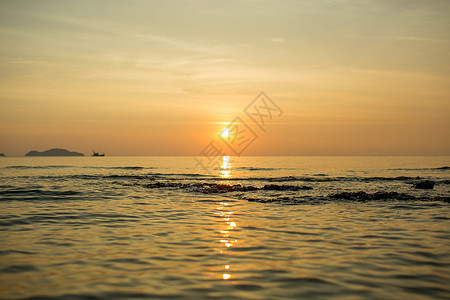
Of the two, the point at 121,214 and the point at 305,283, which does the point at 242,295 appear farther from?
the point at 121,214

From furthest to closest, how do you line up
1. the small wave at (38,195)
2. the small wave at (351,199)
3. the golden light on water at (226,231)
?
1. the small wave at (38,195)
2. the small wave at (351,199)
3. the golden light on water at (226,231)

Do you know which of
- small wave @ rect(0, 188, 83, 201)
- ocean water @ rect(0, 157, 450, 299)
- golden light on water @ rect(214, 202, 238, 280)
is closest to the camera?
ocean water @ rect(0, 157, 450, 299)

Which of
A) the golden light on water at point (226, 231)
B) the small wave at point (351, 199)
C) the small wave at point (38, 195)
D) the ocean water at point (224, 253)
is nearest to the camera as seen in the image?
the ocean water at point (224, 253)

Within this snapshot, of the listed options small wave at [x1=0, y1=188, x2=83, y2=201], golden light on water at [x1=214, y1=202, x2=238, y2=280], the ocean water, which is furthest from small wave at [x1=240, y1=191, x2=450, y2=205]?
small wave at [x1=0, y1=188, x2=83, y2=201]

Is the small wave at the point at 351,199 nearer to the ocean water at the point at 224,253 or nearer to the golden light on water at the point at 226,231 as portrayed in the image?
the ocean water at the point at 224,253

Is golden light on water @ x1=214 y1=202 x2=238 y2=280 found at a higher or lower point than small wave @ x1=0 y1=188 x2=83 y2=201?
higher

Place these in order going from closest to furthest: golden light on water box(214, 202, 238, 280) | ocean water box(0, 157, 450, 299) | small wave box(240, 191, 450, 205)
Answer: ocean water box(0, 157, 450, 299) → golden light on water box(214, 202, 238, 280) → small wave box(240, 191, 450, 205)

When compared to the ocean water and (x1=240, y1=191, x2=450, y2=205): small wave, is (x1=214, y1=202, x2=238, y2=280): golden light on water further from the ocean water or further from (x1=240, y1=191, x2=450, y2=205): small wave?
(x1=240, y1=191, x2=450, y2=205): small wave

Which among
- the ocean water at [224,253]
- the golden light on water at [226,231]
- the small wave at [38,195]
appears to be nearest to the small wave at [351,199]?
the ocean water at [224,253]

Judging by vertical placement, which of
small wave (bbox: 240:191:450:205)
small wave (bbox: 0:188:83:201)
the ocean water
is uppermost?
the ocean water

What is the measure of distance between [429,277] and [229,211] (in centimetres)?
1087

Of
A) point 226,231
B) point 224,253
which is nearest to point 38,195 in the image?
point 226,231

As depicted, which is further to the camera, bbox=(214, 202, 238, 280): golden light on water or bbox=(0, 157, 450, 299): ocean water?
bbox=(214, 202, 238, 280): golden light on water

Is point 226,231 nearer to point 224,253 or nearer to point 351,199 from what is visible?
point 224,253
